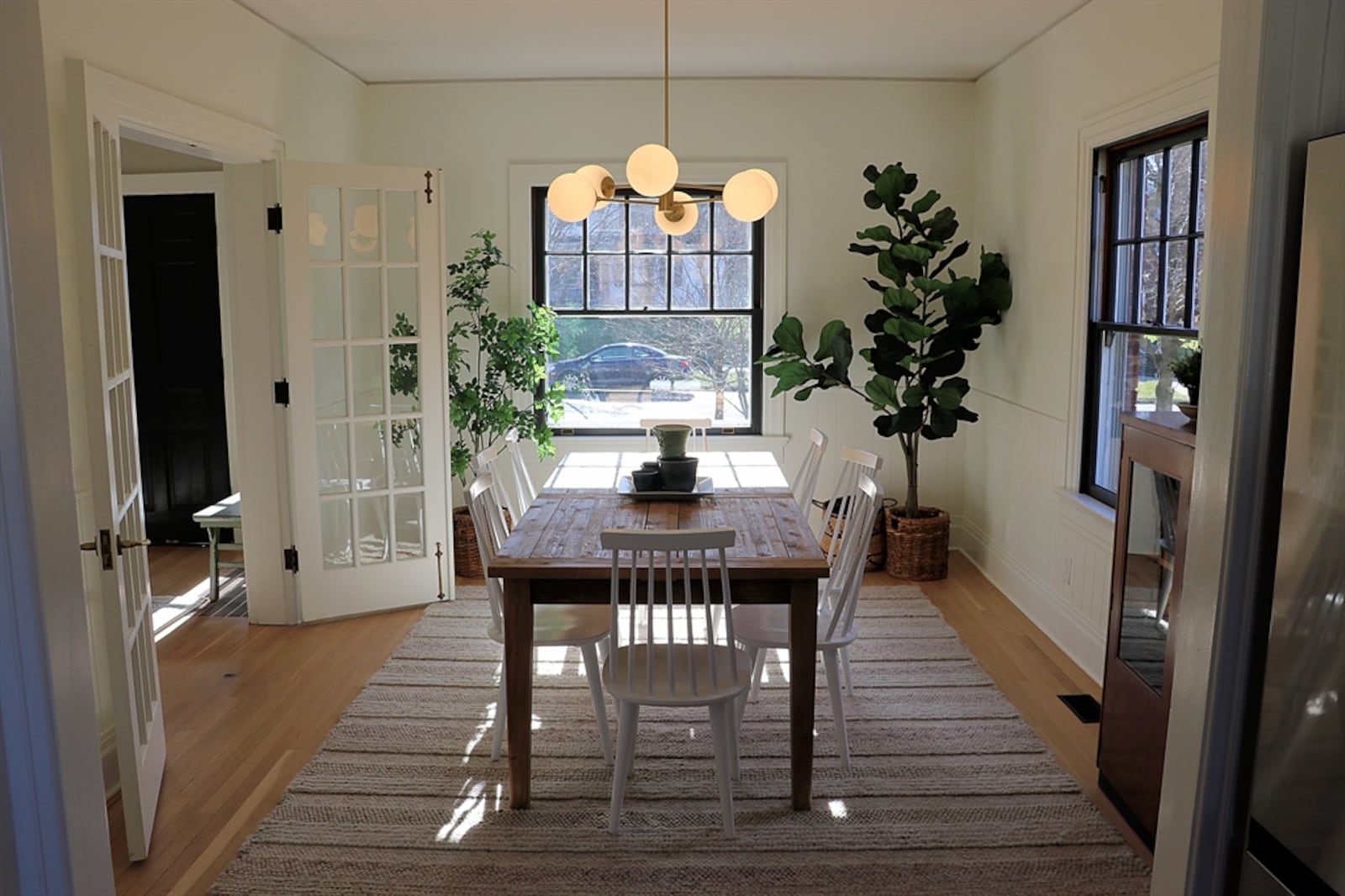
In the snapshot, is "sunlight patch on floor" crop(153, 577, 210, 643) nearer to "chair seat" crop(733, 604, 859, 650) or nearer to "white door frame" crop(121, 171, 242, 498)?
"white door frame" crop(121, 171, 242, 498)

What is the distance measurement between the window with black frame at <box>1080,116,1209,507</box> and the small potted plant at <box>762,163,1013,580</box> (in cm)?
88

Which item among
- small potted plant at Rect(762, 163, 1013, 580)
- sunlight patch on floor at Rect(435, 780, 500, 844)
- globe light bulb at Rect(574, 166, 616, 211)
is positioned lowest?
sunlight patch on floor at Rect(435, 780, 500, 844)

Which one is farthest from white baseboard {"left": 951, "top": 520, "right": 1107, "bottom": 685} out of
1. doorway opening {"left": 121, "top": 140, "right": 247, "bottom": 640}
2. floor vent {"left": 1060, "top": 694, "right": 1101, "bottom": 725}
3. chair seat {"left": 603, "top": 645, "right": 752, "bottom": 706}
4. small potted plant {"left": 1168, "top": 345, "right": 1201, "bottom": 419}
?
doorway opening {"left": 121, "top": 140, "right": 247, "bottom": 640}

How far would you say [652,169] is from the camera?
325 cm

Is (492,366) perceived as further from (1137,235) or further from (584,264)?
(1137,235)

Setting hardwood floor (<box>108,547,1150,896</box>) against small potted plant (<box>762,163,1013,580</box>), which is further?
small potted plant (<box>762,163,1013,580</box>)

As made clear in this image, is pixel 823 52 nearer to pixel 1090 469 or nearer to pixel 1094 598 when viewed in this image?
pixel 1090 469

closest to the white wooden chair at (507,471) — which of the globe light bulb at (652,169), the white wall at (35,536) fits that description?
the globe light bulb at (652,169)

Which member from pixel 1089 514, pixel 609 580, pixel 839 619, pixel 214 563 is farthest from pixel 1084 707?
pixel 214 563

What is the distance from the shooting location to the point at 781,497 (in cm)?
376

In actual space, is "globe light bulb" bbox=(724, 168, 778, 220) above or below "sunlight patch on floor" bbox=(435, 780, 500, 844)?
above

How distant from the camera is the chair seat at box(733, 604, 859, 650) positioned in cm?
321

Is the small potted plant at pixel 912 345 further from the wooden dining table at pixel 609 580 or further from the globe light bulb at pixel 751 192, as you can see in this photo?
the wooden dining table at pixel 609 580

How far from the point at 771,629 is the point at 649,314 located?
3023mm
